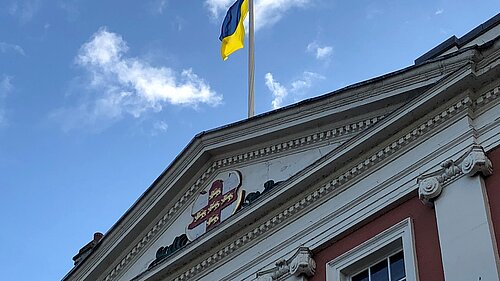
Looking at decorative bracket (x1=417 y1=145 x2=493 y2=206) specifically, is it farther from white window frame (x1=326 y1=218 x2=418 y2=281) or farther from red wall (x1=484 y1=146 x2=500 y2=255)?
white window frame (x1=326 y1=218 x2=418 y2=281)

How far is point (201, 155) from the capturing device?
72.7 ft

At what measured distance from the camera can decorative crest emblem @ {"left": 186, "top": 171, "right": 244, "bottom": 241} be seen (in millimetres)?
21047

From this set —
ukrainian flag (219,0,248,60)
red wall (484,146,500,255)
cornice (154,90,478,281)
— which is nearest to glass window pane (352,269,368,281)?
cornice (154,90,478,281)

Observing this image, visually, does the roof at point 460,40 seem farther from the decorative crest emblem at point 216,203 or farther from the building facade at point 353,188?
the decorative crest emblem at point 216,203

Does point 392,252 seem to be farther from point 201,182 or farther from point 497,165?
point 201,182

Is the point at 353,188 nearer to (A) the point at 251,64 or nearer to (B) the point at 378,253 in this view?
(B) the point at 378,253

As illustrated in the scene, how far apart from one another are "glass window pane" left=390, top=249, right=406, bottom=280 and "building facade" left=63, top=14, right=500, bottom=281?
22 millimetres

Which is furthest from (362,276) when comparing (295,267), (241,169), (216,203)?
(216,203)

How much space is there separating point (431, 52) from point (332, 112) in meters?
2.19

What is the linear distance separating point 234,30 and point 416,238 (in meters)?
11.7

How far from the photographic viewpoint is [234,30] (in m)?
27.1

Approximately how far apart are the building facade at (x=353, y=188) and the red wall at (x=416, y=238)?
23 millimetres

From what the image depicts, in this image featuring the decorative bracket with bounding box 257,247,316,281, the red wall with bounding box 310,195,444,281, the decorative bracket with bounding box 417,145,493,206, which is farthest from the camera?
the decorative bracket with bounding box 257,247,316,281

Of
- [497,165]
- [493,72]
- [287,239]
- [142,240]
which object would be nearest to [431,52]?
[493,72]
